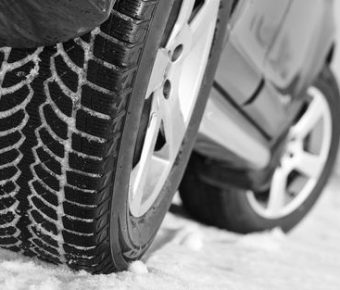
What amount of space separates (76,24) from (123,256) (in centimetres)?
62

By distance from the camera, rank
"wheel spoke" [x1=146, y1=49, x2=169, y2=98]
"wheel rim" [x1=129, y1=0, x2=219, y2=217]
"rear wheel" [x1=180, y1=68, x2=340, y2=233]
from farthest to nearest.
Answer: "rear wheel" [x1=180, y1=68, x2=340, y2=233] < "wheel rim" [x1=129, y1=0, x2=219, y2=217] < "wheel spoke" [x1=146, y1=49, x2=169, y2=98]

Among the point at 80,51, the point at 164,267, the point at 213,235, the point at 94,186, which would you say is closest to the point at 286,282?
the point at 164,267

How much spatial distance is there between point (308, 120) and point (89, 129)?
5.80ft

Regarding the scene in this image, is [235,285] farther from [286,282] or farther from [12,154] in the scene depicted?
[12,154]

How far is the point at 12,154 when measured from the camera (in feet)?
4.46

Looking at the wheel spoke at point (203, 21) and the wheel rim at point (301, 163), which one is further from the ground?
the wheel spoke at point (203, 21)

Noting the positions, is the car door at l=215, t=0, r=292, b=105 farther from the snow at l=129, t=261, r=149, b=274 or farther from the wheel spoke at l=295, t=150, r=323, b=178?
the wheel spoke at l=295, t=150, r=323, b=178

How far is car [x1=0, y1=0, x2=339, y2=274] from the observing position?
1.27 m

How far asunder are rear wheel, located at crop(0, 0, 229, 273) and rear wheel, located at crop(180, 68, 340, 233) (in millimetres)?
1096

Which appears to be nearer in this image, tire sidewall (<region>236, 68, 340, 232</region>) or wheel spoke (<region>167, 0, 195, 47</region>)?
wheel spoke (<region>167, 0, 195, 47</region>)

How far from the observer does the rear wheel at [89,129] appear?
1280mm

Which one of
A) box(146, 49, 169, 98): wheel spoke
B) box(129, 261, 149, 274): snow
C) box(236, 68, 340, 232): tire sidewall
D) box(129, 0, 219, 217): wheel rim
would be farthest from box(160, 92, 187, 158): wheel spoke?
box(236, 68, 340, 232): tire sidewall

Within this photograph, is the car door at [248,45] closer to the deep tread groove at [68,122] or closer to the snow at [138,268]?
the snow at [138,268]

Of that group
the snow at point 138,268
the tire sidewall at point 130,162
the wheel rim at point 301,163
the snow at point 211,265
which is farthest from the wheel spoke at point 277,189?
the snow at point 138,268
